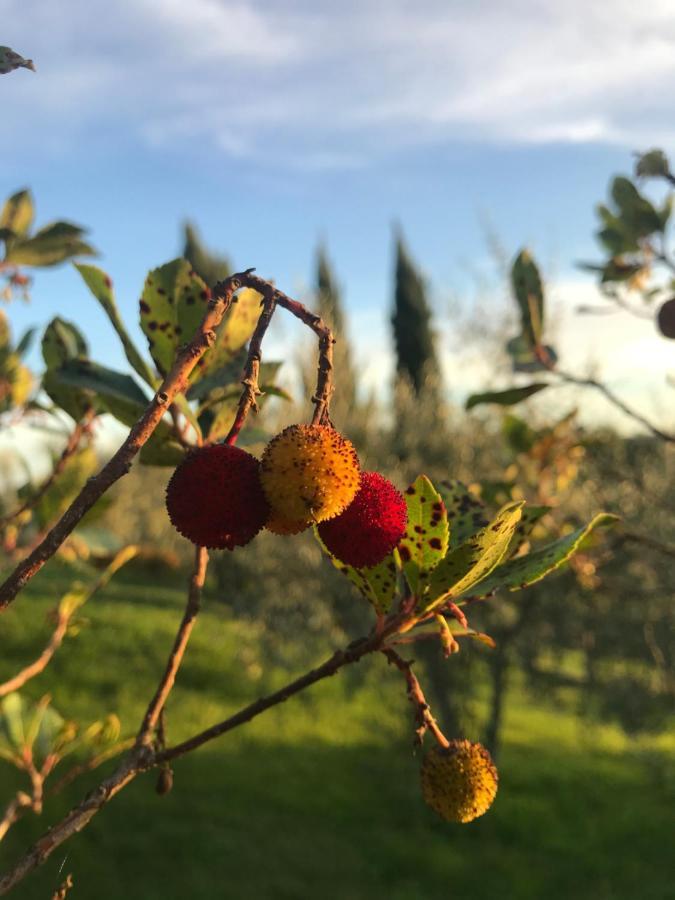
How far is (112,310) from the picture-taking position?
3.83ft

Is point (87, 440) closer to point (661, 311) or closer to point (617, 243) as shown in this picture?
point (661, 311)

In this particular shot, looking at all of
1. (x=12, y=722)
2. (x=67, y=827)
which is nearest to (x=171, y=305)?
(x=67, y=827)

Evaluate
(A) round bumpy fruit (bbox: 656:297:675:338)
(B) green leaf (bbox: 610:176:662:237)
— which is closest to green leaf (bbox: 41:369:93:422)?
(A) round bumpy fruit (bbox: 656:297:675:338)

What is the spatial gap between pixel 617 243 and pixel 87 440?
1.91 m

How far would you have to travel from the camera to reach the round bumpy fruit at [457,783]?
1.07 m

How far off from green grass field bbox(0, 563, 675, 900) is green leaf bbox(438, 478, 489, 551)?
27.0 feet

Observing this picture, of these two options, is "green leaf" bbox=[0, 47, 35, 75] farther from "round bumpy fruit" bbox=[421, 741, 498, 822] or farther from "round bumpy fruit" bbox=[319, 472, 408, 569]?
"round bumpy fruit" bbox=[421, 741, 498, 822]

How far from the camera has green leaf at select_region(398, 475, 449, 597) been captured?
3.03ft

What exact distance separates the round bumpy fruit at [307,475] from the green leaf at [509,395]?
117cm

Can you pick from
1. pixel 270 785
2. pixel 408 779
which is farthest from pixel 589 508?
pixel 270 785

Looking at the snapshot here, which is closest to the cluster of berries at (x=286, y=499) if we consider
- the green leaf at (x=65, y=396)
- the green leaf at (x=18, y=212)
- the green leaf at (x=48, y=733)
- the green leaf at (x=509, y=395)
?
the green leaf at (x=65, y=396)

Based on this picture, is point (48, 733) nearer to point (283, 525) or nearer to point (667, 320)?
point (283, 525)

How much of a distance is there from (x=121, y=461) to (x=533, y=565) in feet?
1.64

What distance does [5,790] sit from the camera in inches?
392
